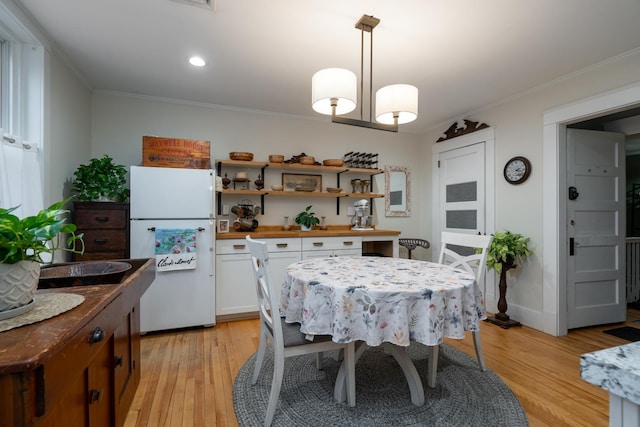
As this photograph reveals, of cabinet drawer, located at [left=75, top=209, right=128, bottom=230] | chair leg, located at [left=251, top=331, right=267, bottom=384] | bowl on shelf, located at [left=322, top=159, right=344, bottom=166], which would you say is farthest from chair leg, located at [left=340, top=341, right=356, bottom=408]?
bowl on shelf, located at [left=322, top=159, right=344, bottom=166]

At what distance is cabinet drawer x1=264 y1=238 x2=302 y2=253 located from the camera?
3.34m

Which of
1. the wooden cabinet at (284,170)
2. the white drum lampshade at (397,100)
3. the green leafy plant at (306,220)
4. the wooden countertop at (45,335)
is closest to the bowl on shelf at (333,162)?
the wooden cabinet at (284,170)

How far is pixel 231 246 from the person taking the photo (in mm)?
3189

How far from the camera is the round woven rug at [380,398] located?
1674 mm

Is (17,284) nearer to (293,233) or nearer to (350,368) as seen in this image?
(350,368)

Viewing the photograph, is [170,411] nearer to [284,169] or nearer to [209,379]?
[209,379]

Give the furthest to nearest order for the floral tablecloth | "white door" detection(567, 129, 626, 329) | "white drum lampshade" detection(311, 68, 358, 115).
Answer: "white door" detection(567, 129, 626, 329)
"white drum lampshade" detection(311, 68, 358, 115)
the floral tablecloth

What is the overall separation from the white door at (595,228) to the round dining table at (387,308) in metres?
2.01

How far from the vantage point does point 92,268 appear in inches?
64.7

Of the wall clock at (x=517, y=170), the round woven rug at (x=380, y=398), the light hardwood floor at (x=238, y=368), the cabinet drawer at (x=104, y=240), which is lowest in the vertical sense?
the light hardwood floor at (x=238, y=368)

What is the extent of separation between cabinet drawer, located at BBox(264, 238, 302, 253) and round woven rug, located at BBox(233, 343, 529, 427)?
4.07ft

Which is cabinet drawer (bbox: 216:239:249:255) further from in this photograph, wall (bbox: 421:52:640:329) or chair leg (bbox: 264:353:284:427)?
wall (bbox: 421:52:640:329)

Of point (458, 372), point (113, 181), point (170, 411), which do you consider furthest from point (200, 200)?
point (458, 372)

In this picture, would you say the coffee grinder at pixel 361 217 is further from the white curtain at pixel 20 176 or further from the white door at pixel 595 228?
the white curtain at pixel 20 176
